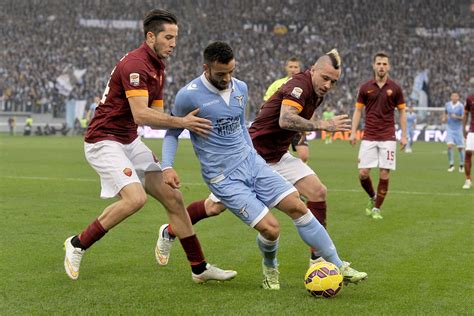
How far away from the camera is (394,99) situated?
14.2m

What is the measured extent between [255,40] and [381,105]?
4713 centimetres

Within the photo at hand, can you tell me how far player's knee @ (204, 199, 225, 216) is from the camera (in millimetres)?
9094

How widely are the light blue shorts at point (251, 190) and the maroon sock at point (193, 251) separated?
74cm

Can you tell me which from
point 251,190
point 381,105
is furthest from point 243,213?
point 381,105

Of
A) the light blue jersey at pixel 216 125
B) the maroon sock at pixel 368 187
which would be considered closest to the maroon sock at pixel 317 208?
the light blue jersey at pixel 216 125

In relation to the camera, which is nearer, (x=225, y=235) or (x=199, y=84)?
(x=199, y=84)

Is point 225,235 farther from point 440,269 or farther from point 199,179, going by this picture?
point 199,179

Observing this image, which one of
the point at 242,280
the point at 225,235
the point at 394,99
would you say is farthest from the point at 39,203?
the point at 242,280

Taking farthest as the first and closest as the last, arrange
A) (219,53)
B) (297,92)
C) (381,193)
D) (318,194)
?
(381,193) → (318,194) → (297,92) → (219,53)

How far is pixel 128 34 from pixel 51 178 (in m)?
41.0

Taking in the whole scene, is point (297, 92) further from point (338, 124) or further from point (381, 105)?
point (381, 105)

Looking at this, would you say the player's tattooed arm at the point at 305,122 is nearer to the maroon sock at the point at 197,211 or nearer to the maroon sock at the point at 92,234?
the maroon sock at the point at 197,211

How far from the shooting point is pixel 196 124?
23.8ft

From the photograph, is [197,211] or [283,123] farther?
[197,211]
